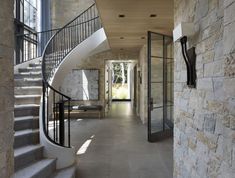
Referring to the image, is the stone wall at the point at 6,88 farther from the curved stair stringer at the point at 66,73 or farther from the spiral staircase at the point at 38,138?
the curved stair stringer at the point at 66,73

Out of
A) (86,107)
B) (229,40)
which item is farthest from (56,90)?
(86,107)

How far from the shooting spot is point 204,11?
2.02 metres

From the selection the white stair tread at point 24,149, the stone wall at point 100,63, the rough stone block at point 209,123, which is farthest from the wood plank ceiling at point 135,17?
the stone wall at point 100,63

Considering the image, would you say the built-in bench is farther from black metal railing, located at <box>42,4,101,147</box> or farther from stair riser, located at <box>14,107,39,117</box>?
stair riser, located at <box>14,107,39,117</box>

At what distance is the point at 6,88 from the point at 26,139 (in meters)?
1.94

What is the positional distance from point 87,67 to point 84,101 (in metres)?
1.29

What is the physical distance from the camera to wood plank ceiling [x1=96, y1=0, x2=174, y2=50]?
4164mm

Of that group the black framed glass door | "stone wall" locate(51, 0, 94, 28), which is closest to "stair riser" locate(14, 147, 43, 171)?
the black framed glass door

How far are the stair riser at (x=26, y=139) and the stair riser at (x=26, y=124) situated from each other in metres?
0.24

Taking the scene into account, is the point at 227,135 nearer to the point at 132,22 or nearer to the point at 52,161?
the point at 52,161

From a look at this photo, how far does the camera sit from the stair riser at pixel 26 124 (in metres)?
3.89

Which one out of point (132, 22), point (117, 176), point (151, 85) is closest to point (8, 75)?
point (117, 176)

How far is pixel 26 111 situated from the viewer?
4.29 m

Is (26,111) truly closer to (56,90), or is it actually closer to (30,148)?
(56,90)
